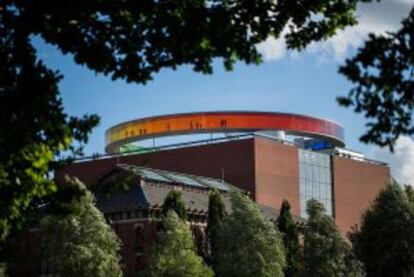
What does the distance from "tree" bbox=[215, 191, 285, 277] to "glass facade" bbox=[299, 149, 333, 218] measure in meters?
34.2

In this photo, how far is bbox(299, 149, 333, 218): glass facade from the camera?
102 m

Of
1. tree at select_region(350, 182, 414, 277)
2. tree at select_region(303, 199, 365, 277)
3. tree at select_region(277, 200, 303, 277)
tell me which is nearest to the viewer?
tree at select_region(303, 199, 365, 277)

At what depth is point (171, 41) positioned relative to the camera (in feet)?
47.1

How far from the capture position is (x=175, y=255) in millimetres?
62344

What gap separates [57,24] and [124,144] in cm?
10291

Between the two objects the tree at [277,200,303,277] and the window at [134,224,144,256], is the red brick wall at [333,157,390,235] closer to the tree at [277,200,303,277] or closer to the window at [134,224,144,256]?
the tree at [277,200,303,277]

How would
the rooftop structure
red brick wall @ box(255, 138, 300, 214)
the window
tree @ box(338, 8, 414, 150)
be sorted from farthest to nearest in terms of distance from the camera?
the rooftop structure < red brick wall @ box(255, 138, 300, 214) < the window < tree @ box(338, 8, 414, 150)

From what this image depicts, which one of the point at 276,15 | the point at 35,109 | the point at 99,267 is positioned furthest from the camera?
the point at 99,267

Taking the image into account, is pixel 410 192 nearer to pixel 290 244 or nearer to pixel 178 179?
pixel 290 244

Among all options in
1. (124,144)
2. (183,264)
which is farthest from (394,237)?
(124,144)

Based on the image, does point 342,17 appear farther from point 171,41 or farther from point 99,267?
point 99,267

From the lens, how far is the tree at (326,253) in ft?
222

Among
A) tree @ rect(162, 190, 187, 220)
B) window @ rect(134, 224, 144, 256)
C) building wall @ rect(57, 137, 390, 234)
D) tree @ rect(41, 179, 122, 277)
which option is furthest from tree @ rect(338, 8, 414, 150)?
building wall @ rect(57, 137, 390, 234)

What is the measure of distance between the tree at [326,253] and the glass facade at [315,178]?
29.8 meters
